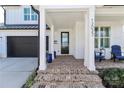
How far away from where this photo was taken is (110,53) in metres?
14.5

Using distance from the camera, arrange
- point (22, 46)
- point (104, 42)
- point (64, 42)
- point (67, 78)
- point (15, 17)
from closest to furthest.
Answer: point (67, 78)
point (104, 42)
point (64, 42)
point (22, 46)
point (15, 17)

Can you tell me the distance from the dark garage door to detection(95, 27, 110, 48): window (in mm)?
8226

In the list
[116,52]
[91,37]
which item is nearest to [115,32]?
[116,52]

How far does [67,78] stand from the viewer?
8195mm

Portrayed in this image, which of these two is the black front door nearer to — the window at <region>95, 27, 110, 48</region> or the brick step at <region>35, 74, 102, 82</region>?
the window at <region>95, 27, 110, 48</region>

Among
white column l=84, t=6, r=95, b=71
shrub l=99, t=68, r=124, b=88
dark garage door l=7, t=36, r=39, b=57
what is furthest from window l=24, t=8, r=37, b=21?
shrub l=99, t=68, r=124, b=88

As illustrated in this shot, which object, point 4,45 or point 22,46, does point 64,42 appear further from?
point 4,45

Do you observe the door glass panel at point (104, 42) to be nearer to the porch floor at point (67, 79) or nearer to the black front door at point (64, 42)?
the porch floor at point (67, 79)

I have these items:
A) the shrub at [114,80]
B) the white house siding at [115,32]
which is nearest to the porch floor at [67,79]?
the shrub at [114,80]

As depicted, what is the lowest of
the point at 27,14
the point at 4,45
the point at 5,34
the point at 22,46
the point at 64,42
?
the point at 22,46

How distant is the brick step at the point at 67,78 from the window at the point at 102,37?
20.6 feet

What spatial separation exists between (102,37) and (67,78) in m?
7.09
